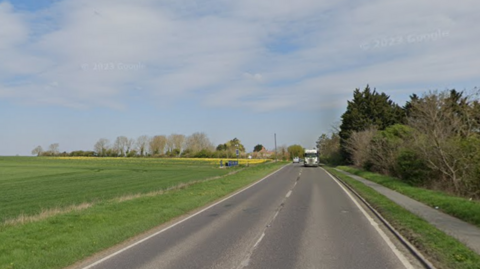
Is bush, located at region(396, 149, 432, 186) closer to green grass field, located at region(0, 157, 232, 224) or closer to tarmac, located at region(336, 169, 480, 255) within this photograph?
tarmac, located at region(336, 169, 480, 255)

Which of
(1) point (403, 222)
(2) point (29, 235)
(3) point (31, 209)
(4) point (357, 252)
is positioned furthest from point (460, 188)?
(3) point (31, 209)

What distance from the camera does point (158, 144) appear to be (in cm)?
17525

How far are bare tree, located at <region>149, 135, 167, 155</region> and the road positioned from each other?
532ft

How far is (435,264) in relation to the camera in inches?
282

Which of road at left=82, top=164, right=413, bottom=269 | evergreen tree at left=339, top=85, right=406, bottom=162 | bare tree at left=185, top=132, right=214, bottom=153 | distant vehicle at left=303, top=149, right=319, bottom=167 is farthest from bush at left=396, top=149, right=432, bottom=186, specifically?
bare tree at left=185, top=132, right=214, bottom=153

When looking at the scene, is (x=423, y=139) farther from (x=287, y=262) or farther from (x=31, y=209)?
(x=31, y=209)

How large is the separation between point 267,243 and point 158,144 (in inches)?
6703

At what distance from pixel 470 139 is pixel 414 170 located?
627cm

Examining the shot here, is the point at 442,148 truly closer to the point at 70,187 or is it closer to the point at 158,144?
the point at 70,187

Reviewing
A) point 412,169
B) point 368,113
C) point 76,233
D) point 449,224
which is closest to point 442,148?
point 412,169

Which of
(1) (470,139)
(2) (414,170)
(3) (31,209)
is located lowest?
(3) (31,209)

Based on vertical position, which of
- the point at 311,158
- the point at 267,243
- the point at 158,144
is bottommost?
the point at 267,243

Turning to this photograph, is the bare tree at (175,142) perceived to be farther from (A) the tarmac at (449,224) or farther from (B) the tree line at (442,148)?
(A) the tarmac at (449,224)

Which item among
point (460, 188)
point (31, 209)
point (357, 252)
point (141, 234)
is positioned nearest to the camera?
point (357, 252)
